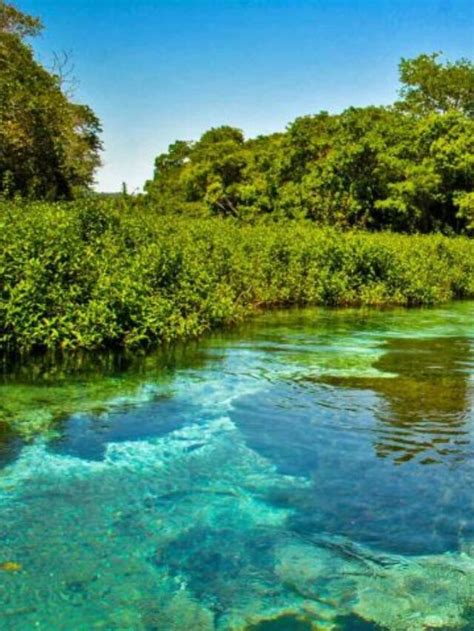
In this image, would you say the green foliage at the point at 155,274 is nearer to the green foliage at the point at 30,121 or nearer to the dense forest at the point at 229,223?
the dense forest at the point at 229,223

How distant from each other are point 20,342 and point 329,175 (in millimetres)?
20292

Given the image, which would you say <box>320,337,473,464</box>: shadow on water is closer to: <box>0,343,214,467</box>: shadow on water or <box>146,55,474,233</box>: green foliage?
<box>0,343,214,467</box>: shadow on water

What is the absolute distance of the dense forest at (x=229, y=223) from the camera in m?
9.49

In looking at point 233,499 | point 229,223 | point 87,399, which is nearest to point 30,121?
point 229,223

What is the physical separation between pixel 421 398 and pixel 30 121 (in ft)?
56.0

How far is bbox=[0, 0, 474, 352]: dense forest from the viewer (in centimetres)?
949

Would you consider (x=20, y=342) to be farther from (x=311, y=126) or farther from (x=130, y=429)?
(x=311, y=126)

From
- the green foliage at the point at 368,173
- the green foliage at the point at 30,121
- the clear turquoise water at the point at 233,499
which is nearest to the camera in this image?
the clear turquoise water at the point at 233,499

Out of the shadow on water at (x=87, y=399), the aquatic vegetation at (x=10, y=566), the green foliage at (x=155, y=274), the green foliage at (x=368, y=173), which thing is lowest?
the aquatic vegetation at (x=10, y=566)

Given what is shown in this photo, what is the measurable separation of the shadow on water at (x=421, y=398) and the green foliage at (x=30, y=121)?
38.0 feet

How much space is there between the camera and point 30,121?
21.6 meters

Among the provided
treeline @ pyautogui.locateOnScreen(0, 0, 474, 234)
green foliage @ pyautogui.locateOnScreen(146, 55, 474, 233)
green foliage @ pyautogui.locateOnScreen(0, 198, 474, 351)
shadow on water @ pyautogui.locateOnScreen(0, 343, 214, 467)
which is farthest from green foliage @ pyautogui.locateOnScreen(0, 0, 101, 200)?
shadow on water @ pyautogui.locateOnScreen(0, 343, 214, 467)

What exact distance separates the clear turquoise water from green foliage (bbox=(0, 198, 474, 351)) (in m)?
0.68

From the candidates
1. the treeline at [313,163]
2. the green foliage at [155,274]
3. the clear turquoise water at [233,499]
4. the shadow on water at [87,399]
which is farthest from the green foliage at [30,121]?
the clear turquoise water at [233,499]
